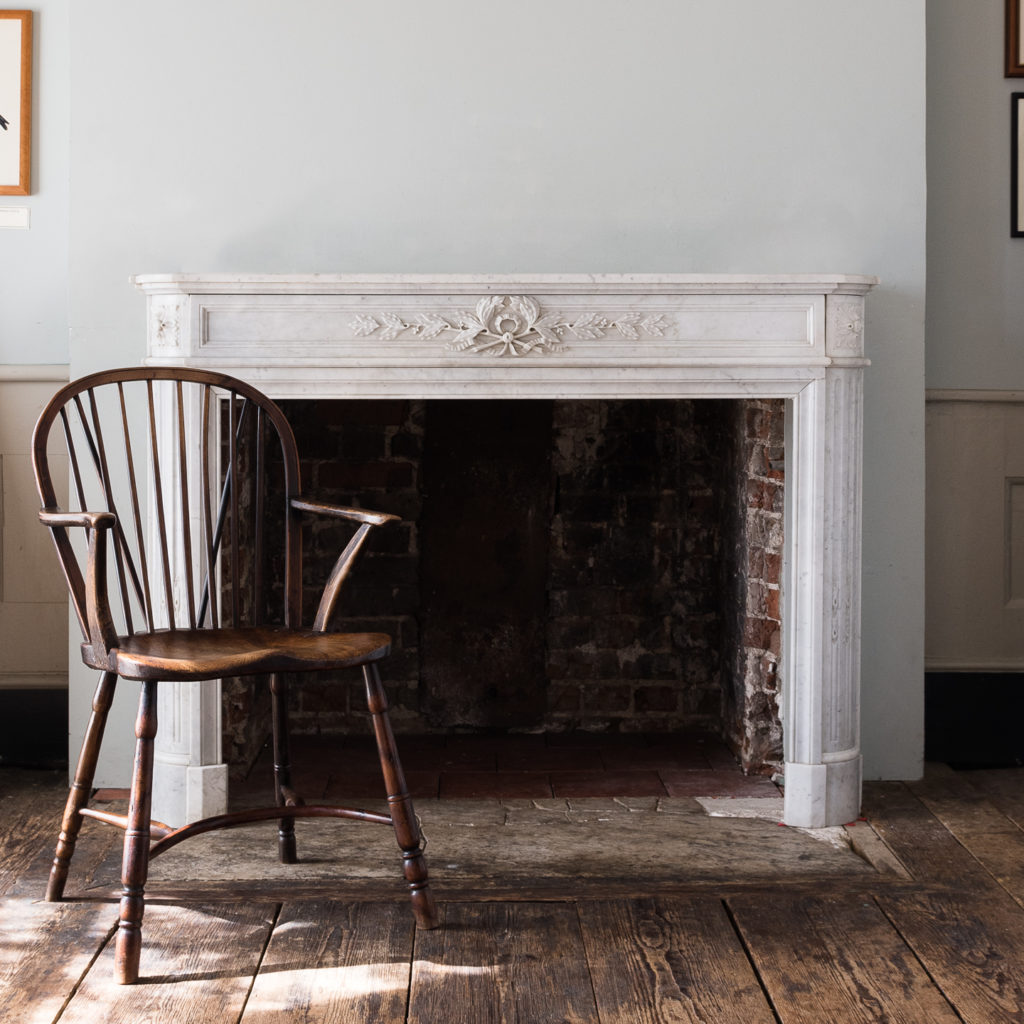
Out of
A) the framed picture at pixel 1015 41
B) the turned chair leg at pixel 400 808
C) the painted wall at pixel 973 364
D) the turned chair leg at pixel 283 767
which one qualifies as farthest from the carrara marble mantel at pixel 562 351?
the framed picture at pixel 1015 41

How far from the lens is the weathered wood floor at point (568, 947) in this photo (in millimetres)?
1898

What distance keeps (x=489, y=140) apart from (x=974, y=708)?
2.03 metres

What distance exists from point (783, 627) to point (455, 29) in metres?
1.67

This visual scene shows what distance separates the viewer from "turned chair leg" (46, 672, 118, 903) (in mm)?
2156

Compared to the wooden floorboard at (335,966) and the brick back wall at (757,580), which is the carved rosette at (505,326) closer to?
the brick back wall at (757,580)

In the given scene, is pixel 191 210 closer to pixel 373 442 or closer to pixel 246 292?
pixel 246 292

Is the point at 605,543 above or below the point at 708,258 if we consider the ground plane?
below

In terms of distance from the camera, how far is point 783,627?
2932 mm

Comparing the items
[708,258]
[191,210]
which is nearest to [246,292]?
[191,210]

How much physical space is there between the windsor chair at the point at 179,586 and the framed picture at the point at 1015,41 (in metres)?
2.20

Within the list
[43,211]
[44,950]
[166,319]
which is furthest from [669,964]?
[43,211]

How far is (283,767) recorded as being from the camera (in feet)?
8.23

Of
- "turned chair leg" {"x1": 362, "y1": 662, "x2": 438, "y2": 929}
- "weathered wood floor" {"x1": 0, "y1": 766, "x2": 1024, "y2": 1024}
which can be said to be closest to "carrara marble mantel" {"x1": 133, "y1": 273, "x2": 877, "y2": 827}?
"weathered wood floor" {"x1": 0, "y1": 766, "x2": 1024, "y2": 1024}

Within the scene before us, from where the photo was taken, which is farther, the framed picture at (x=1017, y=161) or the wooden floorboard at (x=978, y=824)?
the framed picture at (x=1017, y=161)
